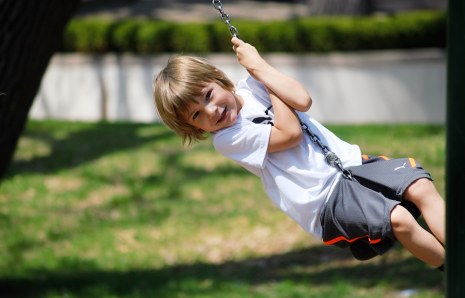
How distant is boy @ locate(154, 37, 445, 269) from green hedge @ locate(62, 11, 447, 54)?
9237mm

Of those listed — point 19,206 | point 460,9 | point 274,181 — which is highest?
point 460,9

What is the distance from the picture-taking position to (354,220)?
3945 mm

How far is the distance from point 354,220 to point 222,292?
370 cm

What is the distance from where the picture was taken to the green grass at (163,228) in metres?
7.74

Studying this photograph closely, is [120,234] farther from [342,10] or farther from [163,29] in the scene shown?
[342,10]

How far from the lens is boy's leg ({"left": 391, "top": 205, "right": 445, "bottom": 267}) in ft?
12.6

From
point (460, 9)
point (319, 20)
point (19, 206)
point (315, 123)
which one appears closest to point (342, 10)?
point (319, 20)

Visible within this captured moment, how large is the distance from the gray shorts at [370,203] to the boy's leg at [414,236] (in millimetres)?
30

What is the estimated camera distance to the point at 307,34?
13.3 meters

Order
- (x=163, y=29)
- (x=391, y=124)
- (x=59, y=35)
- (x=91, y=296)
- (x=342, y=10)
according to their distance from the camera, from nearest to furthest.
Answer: (x=59, y=35), (x=91, y=296), (x=391, y=124), (x=163, y=29), (x=342, y=10)

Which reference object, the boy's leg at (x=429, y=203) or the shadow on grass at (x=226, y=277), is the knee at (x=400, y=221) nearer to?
the boy's leg at (x=429, y=203)

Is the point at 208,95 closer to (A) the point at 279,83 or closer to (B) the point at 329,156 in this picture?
(A) the point at 279,83

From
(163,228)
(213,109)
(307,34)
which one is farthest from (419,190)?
(307,34)

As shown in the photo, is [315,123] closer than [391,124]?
Yes
